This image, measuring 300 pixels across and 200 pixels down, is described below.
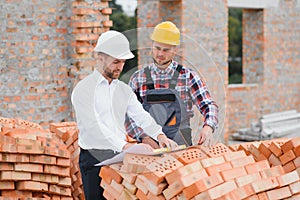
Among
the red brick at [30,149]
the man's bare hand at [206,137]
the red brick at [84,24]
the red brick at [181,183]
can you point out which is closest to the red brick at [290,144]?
the man's bare hand at [206,137]

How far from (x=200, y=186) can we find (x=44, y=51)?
4102 mm

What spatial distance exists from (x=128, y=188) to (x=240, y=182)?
65cm

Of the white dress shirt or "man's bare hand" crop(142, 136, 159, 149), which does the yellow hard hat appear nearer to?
the white dress shirt

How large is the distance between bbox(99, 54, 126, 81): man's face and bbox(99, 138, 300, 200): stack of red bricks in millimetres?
421

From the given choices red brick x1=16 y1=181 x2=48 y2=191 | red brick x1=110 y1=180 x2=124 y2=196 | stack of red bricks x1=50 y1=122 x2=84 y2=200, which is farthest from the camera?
stack of red bricks x1=50 y1=122 x2=84 y2=200

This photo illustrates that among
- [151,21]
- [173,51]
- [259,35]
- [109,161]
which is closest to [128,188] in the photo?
[109,161]

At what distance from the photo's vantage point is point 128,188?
3660 mm

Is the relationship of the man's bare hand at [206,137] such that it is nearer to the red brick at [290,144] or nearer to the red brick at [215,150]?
the red brick at [215,150]

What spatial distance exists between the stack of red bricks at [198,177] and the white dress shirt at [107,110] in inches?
5.8

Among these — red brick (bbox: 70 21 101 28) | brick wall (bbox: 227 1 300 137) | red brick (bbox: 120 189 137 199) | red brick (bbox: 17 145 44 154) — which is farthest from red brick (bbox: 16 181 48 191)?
brick wall (bbox: 227 1 300 137)

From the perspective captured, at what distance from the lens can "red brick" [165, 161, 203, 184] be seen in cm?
337

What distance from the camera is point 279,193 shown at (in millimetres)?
3500

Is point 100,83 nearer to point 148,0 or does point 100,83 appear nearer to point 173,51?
point 173,51

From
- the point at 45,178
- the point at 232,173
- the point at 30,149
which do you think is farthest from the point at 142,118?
the point at 45,178
